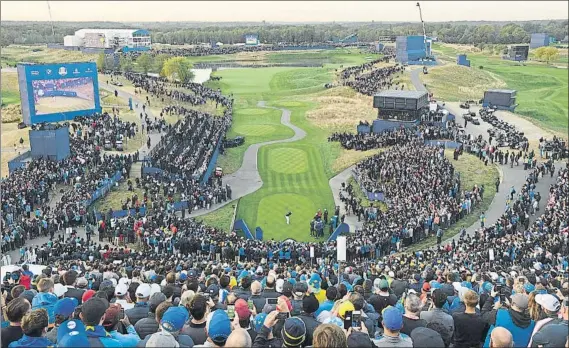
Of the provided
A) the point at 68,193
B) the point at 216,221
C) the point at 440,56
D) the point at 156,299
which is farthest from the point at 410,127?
the point at 440,56

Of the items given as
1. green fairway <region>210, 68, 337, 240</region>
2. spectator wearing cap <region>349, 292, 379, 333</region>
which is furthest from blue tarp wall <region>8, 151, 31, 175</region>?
spectator wearing cap <region>349, 292, 379, 333</region>

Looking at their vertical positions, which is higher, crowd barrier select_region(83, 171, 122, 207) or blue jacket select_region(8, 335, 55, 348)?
blue jacket select_region(8, 335, 55, 348)

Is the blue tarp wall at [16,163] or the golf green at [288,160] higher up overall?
the blue tarp wall at [16,163]

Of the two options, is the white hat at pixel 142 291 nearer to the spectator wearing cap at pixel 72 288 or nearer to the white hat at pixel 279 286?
the spectator wearing cap at pixel 72 288

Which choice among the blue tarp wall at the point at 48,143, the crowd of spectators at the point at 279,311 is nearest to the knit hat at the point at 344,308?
the crowd of spectators at the point at 279,311

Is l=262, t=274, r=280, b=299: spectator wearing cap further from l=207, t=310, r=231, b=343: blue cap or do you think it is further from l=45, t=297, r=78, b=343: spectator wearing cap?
l=207, t=310, r=231, b=343: blue cap

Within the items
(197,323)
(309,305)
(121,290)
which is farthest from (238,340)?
(121,290)
